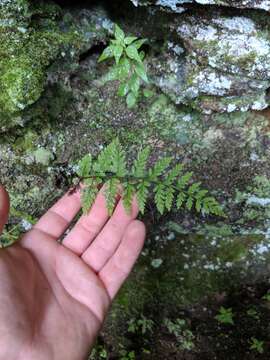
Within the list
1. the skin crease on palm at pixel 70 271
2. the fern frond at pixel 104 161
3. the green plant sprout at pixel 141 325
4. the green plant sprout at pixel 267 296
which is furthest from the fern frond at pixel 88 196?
the green plant sprout at pixel 267 296

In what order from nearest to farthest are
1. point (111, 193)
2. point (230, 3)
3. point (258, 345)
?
point (230, 3) → point (111, 193) → point (258, 345)

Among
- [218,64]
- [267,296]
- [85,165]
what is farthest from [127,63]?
[267,296]

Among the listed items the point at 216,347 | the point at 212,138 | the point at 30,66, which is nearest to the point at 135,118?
the point at 212,138

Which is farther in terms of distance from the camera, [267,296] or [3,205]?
[267,296]

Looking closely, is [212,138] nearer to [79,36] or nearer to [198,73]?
[198,73]

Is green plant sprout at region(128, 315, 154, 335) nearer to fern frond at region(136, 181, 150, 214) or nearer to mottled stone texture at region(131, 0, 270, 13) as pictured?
fern frond at region(136, 181, 150, 214)

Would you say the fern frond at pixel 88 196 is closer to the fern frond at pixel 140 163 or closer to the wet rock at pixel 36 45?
the fern frond at pixel 140 163

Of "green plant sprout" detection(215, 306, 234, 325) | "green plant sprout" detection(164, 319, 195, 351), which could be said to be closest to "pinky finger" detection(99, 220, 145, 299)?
"green plant sprout" detection(164, 319, 195, 351)

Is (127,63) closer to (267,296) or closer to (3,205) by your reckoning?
(3,205)
